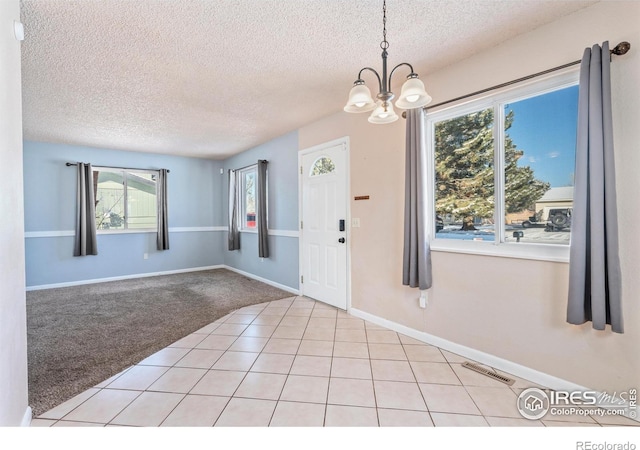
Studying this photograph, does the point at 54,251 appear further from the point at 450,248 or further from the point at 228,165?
the point at 450,248

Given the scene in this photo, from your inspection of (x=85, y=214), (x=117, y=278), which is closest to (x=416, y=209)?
(x=85, y=214)

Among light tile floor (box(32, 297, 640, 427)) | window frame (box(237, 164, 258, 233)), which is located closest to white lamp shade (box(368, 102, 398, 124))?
light tile floor (box(32, 297, 640, 427))

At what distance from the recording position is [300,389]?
6.75 feet

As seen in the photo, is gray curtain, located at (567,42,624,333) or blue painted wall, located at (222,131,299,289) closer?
gray curtain, located at (567,42,624,333)

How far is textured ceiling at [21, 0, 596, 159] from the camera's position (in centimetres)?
187

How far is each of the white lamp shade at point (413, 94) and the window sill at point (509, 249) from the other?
4.55 feet

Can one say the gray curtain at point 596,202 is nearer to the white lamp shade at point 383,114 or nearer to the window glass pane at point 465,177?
the window glass pane at point 465,177

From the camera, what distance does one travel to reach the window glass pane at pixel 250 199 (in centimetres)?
575

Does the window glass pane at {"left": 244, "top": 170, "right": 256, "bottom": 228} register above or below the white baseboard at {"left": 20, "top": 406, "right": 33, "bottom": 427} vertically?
above

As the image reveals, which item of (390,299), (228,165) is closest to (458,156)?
(390,299)

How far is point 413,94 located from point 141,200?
234 inches

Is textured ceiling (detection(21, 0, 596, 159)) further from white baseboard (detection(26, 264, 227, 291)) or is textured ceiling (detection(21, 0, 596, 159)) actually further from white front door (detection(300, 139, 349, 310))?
white baseboard (detection(26, 264, 227, 291))

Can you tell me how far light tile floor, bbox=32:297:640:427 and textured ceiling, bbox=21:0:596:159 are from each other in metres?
2.49

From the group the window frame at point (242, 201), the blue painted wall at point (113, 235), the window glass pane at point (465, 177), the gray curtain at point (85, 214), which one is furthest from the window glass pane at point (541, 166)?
the gray curtain at point (85, 214)
